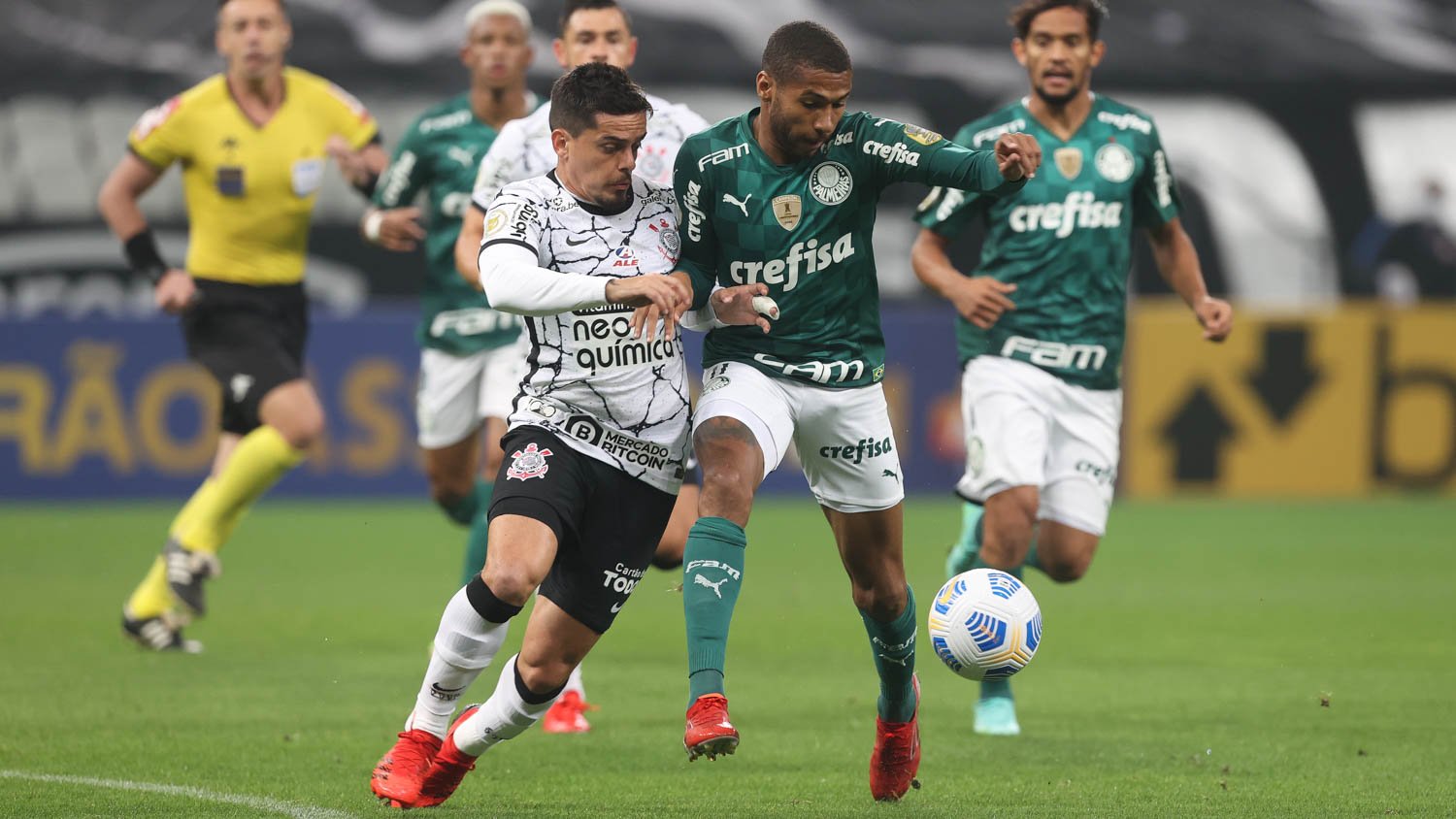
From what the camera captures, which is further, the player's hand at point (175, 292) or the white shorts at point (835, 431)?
the player's hand at point (175, 292)

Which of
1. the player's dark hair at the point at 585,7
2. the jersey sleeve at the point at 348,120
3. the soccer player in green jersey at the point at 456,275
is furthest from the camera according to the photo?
the jersey sleeve at the point at 348,120

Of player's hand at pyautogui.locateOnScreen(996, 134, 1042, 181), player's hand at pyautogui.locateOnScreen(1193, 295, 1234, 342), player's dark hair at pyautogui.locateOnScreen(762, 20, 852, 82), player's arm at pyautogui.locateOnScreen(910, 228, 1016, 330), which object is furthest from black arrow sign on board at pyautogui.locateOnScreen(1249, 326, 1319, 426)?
player's dark hair at pyautogui.locateOnScreen(762, 20, 852, 82)

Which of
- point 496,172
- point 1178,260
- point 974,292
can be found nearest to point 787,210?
point 974,292

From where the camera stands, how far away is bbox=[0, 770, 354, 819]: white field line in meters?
5.39

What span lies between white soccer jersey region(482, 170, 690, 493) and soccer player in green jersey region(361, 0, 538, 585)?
2.95m

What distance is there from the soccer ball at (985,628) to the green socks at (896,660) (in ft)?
0.43

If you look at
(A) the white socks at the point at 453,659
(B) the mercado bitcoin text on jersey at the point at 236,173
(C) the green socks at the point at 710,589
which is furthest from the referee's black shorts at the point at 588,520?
(B) the mercado bitcoin text on jersey at the point at 236,173

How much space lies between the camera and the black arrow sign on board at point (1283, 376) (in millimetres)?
16031

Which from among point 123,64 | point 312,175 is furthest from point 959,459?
point 123,64

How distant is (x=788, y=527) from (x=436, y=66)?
338 inches

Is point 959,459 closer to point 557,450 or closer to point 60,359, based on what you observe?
point 60,359

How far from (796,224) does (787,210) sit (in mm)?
51

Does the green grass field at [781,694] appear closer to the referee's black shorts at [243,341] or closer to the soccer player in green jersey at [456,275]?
the soccer player in green jersey at [456,275]

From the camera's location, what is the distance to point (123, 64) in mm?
20594
